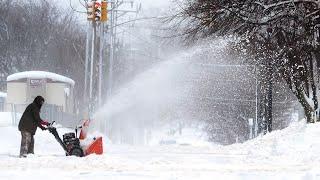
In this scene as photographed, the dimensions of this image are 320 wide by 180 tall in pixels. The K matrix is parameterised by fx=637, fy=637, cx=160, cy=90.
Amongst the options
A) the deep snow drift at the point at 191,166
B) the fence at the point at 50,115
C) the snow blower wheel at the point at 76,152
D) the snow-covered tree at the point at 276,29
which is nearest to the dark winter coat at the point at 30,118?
the snow blower wheel at the point at 76,152

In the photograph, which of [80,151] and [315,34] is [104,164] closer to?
[80,151]

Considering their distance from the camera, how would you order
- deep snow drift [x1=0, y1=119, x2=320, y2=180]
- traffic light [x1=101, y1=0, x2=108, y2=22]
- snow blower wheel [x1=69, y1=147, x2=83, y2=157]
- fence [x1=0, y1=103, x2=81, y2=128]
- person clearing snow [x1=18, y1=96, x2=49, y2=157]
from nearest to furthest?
deep snow drift [x1=0, y1=119, x2=320, y2=180]
snow blower wheel [x1=69, y1=147, x2=83, y2=157]
person clearing snow [x1=18, y1=96, x2=49, y2=157]
traffic light [x1=101, y1=0, x2=108, y2=22]
fence [x1=0, y1=103, x2=81, y2=128]

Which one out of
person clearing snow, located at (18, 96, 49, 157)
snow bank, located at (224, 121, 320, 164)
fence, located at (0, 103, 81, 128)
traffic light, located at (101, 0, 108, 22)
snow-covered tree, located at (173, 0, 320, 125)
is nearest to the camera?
snow bank, located at (224, 121, 320, 164)

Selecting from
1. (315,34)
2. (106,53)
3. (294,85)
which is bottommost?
(294,85)

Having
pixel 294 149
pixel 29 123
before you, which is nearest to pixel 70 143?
pixel 29 123

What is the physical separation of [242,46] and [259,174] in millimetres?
11905

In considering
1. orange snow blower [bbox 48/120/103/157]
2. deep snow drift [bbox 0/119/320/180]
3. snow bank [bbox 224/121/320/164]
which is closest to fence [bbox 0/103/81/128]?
orange snow blower [bbox 48/120/103/157]

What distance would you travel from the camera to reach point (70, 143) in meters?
15.3

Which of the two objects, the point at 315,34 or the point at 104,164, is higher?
the point at 315,34

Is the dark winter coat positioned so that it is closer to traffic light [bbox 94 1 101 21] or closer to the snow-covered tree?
the snow-covered tree

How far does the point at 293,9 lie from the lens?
19891 millimetres

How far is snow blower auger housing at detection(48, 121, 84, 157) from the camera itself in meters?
15.1

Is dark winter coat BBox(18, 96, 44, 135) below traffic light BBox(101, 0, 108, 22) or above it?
below

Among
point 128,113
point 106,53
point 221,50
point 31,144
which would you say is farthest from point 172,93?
point 106,53
